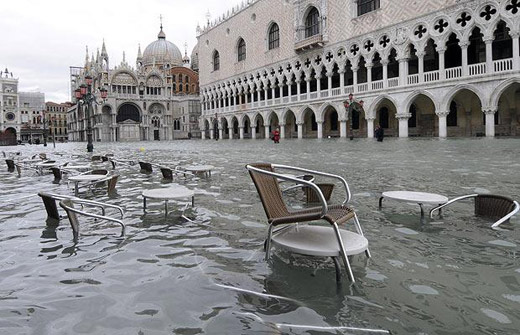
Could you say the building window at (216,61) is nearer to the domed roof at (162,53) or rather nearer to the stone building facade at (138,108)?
the stone building facade at (138,108)

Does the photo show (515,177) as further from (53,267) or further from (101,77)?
(101,77)

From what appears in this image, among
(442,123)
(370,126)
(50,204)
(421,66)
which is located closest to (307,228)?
(50,204)

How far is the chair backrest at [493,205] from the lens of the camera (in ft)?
16.8

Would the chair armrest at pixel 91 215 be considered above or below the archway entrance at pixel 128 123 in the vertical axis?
below

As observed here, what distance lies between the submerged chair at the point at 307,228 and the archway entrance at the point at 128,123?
65164 mm

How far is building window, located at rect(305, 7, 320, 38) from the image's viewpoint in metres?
38.8

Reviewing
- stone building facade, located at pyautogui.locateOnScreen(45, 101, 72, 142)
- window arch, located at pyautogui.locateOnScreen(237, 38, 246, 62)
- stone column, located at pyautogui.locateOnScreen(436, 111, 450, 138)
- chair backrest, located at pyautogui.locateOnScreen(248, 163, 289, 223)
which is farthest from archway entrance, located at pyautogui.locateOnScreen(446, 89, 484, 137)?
stone building facade, located at pyautogui.locateOnScreen(45, 101, 72, 142)

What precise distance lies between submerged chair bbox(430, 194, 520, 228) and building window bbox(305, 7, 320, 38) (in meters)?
35.8

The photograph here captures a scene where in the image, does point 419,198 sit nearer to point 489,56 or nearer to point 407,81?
point 489,56

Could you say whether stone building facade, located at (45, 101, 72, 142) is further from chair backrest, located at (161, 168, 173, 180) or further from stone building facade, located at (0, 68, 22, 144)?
chair backrest, located at (161, 168, 173, 180)

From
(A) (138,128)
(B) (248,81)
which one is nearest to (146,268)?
(B) (248,81)

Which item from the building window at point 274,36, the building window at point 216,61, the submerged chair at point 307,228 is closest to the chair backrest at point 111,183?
the submerged chair at point 307,228

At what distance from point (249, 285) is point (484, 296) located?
6.09 ft

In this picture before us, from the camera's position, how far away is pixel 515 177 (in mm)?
8938
